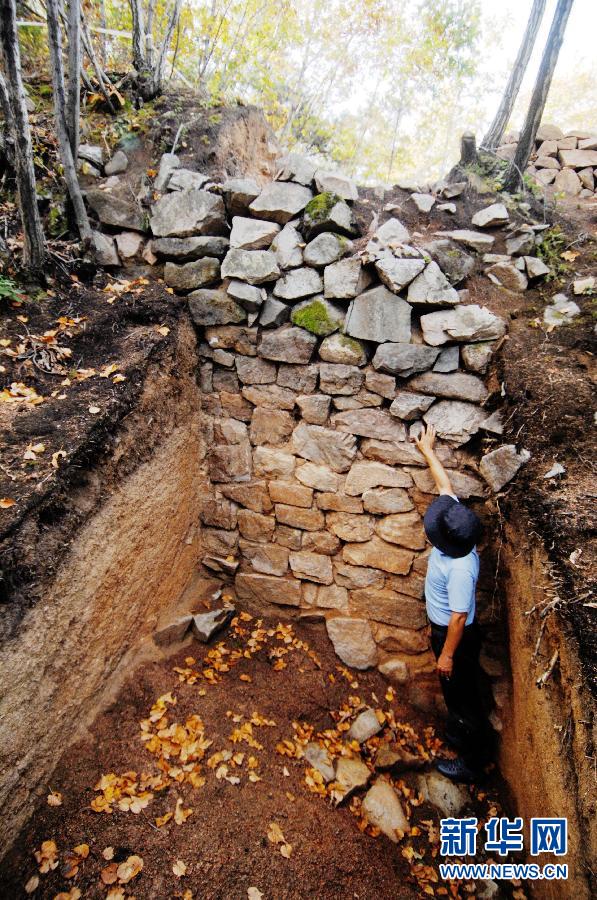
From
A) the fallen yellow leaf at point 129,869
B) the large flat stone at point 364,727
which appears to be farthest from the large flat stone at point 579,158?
the fallen yellow leaf at point 129,869

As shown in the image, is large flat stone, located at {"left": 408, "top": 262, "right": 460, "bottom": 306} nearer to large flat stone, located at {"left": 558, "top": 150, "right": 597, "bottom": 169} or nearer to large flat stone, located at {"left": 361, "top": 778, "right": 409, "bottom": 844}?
large flat stone, located at {"left": 558, "top": 150, "right": 597, "bottom": 169}

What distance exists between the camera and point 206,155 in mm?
4109

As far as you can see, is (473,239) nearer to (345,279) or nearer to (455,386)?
(345,279)

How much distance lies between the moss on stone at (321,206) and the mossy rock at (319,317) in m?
0.70

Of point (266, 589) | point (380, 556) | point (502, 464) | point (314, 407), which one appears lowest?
point (266, 589)

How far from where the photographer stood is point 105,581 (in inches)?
110

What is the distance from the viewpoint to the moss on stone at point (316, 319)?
3.41 metres

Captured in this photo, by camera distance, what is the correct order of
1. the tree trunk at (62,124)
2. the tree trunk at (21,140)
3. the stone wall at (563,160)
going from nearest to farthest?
the tree trunk at (21,140)
the tree trunk at (62,124)
the stone wall at (563,160)

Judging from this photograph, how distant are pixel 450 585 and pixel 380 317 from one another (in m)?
2.09

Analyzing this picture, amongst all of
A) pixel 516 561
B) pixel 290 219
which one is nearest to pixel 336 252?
pixel 290 219

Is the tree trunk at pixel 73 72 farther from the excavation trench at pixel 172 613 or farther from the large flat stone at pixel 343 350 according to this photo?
the large flat stone at pixel 343 350

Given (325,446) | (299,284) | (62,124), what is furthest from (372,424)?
(62,124)

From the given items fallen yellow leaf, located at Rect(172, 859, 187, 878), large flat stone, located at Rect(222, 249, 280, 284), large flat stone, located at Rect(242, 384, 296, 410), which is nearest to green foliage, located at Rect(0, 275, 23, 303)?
large flat stone, located at Rect(222, 249, 280, 284)

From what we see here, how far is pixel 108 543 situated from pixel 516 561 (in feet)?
9.26
